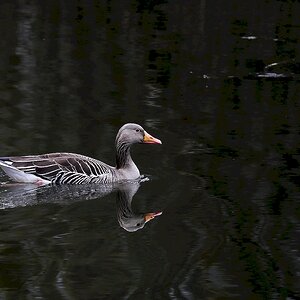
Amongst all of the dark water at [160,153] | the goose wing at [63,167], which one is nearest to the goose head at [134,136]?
the dark water at [160,153]

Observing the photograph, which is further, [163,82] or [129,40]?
[129,40]

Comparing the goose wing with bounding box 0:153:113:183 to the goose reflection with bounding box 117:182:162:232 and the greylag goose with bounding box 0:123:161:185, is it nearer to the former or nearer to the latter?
the greylag goose with bounding box 0:123:161:185

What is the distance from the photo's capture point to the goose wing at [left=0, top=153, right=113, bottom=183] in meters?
13.0

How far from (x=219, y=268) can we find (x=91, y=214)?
228 centimetres

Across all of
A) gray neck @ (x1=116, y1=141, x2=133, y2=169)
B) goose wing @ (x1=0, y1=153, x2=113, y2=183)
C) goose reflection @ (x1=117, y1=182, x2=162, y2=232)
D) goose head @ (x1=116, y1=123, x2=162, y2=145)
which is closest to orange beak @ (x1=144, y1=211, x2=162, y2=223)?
goose reflection @ (x1=117, y1=182, x2=162, y2=232)

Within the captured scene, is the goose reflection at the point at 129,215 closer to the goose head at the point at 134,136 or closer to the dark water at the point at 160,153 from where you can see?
the dark water at the point at 160,153

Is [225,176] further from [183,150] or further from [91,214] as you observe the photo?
[91,214]

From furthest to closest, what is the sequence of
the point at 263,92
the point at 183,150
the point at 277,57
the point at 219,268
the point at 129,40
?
1. the point at 129,40
2. the point at 277,57
3. the point at 263,92
4. the point at 183,150
5. the point at 219,268

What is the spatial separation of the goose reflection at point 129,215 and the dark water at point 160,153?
0.18 ft

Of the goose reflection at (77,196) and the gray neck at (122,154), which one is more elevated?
the gray neck at (122,154)

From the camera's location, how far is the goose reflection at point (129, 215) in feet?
38.1

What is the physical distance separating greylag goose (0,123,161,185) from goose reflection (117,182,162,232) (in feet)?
1.53

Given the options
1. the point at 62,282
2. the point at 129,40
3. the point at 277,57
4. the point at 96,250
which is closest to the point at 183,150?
the point at 96,250

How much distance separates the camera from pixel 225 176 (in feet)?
44.6
